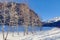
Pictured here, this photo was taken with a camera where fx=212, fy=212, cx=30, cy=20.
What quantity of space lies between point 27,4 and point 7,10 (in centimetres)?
905

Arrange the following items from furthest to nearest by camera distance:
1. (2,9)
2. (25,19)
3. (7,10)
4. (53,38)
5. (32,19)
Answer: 1. (32,19)
2. (25,19)
3. (7,10)
4. (2,9)
5. (53,38)

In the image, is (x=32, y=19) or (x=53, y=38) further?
(x=32, y=19)

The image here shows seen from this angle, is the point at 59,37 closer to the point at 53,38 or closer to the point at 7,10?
the point at 53,38

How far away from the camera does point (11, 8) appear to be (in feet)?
95.1

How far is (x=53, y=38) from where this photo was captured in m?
7.86

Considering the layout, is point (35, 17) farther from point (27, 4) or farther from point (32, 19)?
point (27, 4)

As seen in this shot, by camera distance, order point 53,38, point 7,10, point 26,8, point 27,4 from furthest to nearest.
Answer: point 26,8 → point 27,4 → point 7,10 → point 53,38

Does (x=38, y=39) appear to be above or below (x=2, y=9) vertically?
below

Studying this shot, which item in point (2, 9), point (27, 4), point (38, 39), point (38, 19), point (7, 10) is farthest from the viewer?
point (38, 19)

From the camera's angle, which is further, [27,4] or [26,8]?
[26,8]

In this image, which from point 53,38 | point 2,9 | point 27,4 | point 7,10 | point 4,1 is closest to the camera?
point 53,38

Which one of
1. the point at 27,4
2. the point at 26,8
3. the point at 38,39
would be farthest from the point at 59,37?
the point at 26,8

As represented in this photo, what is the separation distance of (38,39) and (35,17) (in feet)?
139

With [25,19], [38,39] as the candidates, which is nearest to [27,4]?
[25,19]
